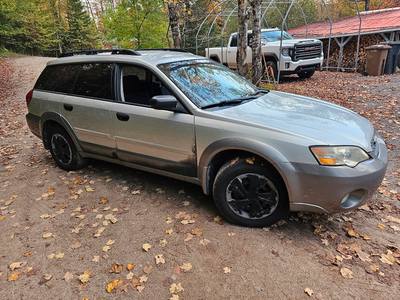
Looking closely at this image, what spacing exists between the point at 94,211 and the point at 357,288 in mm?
2929

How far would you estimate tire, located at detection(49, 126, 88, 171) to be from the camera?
448cm

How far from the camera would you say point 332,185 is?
252 cm

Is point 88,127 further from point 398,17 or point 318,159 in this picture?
point 398,17

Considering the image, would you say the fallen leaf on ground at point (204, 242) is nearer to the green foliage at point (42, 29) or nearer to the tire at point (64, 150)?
the tire at point (64, 150)

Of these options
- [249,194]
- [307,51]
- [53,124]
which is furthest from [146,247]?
[307,51]

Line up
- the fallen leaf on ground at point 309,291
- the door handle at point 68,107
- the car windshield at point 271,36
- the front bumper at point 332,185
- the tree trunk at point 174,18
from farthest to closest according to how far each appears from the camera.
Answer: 1. the car windshield at point 271,36
2. the tree trunk at point 174,18
3. the door handle at point 68,107
4. the front bumper at point 332,185
5. the fallen leaf on ground at point 309,291

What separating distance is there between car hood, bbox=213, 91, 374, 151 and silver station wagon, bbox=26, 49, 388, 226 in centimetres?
1

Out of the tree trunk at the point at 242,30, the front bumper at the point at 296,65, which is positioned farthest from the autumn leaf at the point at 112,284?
the front bumper at the point at 296,65

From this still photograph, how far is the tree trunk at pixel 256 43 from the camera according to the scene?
7832mm

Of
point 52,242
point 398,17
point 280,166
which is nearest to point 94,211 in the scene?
A: point 52,242

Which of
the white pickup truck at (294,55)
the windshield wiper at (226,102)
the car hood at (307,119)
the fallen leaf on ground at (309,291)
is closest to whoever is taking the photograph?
the fallen leaf on ground at (309,291)

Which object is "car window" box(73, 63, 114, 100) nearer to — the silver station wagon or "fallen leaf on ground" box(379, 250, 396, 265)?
the silver station wagon

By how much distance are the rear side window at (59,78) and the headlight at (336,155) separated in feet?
11.6

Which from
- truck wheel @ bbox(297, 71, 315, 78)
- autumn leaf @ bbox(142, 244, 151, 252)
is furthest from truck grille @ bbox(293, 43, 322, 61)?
autumn leaf @ bbox(142, 244, 151, 252)
